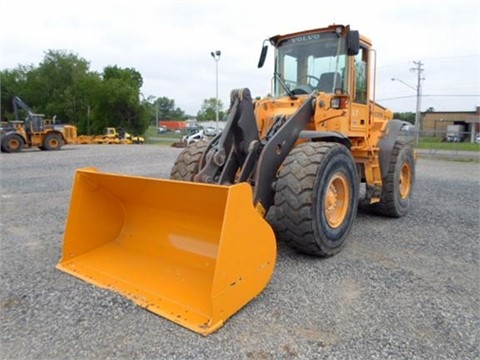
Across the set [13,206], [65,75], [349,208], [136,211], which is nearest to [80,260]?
[136,211]

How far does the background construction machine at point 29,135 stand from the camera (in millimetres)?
20625

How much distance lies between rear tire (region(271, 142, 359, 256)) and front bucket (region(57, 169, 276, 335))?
23.3 inches

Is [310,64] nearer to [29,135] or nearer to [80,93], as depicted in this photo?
→ [29,135]

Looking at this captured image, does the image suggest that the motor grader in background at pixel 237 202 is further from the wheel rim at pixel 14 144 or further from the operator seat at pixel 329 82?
the wheel rim at pixel 14 144

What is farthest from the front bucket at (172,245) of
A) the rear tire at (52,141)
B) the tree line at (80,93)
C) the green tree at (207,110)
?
the green tree at (207,110)

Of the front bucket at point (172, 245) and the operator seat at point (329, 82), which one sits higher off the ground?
the operator seat at point (329, 82)

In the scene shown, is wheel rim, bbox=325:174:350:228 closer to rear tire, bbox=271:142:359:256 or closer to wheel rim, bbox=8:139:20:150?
rear tire, bbox=271:142:359:256

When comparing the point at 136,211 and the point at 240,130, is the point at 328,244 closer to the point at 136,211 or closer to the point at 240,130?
the point at 240,130

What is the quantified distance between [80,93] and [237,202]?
56.1 meters

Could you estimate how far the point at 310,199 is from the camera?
11.9 ft

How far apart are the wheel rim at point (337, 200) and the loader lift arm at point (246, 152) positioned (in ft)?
2.06

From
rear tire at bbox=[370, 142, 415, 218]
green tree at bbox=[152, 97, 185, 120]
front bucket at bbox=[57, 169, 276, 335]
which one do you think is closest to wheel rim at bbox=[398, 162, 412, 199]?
rear tire at bbox=[370, 142, 415, 218]

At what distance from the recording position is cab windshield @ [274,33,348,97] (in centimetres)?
489

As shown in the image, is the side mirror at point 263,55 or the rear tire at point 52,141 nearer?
the side mirror at point 263,55
